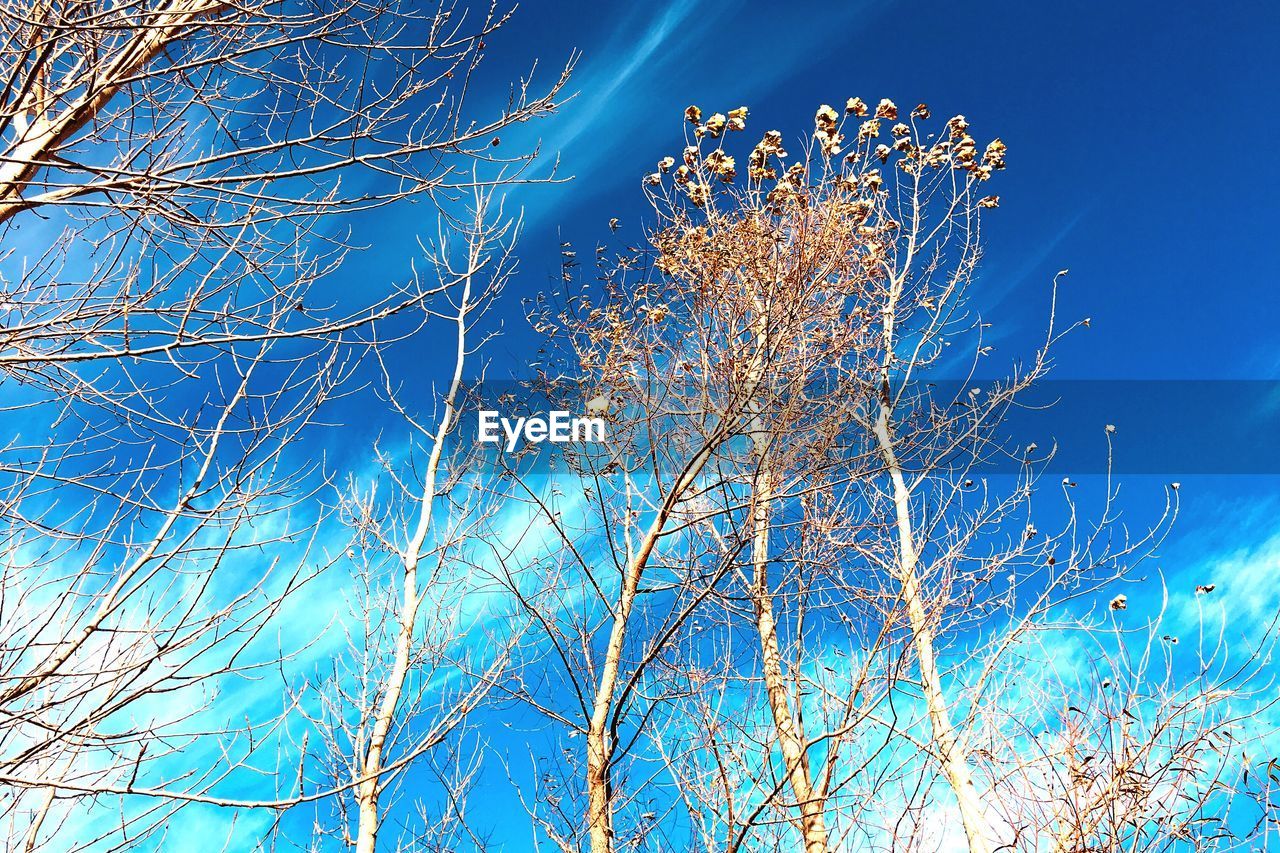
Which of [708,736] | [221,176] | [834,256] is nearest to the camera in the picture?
[221,176]

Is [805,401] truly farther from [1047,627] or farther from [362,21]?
[362,21]

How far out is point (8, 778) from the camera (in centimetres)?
191

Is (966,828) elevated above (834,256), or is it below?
below

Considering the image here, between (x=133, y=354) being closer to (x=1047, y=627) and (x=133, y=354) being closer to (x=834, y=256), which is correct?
(x=834, y=256)

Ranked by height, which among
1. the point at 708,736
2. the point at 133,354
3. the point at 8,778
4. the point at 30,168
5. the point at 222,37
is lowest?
the point at 8,778

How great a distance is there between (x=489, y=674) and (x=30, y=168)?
393 centimetres

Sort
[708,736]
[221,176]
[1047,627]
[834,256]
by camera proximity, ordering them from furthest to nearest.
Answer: [1047,627]
[834,256]
[708,736]
[221,176]

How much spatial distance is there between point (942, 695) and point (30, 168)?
528 cm

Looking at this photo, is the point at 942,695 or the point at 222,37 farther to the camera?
the point at 942,695

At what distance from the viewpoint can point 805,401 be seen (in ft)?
13.9

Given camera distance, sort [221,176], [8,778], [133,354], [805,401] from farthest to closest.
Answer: [805,401], [221,176], [133,354], [8,778]

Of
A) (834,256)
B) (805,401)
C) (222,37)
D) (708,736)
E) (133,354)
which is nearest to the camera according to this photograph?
(133,354)

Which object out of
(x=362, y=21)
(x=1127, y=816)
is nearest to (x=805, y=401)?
(x=1127, y=816)

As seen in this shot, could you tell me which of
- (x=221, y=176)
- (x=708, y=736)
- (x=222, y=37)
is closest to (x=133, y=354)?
(x=221, y=176)
